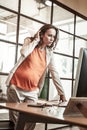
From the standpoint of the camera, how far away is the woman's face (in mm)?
1990

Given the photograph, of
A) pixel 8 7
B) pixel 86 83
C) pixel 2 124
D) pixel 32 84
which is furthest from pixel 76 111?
pixel 8 7

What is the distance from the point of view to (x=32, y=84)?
6.83 feet

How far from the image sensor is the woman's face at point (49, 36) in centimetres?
199

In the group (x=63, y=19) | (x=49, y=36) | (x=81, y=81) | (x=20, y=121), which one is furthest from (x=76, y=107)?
(x=63, y=19)

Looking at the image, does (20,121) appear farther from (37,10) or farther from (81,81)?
(37,10)

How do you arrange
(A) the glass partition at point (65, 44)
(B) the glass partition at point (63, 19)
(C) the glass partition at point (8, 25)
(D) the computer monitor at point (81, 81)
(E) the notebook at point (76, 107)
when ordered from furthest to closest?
1. (A) the glass partition at point (65, 44)
2. (B) the glass partition at point (63, 19)
3. (C) the glass partition at point (8, 25)
4. (D) the computer monitor at point (81, 81)
5. (E) the notebook at point (76, 107)

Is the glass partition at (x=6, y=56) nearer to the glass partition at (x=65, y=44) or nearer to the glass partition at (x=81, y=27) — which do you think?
the glass partition at (x=65, y=44)

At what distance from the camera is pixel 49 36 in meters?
1.99

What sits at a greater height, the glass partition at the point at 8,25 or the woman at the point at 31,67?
the glass partition at the point at 8,25

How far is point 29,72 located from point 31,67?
0.05 meters

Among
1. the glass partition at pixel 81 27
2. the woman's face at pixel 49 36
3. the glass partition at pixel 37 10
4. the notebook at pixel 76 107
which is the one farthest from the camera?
the glass partition at pixel 81 27

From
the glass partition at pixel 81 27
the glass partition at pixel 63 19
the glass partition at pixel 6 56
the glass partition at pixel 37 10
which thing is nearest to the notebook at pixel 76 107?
the glass partition at pixel 6 56

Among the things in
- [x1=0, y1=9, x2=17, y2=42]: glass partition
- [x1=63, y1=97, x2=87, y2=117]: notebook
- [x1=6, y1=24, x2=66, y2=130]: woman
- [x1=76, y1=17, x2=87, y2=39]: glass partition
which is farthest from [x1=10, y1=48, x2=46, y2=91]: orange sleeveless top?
[x1=76, y1=17, x2=87, y2=39]: glass partition

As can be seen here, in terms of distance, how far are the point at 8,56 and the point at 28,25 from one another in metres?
0.55
